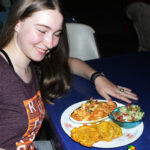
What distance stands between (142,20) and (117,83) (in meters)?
1.65

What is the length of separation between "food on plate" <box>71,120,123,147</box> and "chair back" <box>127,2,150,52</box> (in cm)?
205

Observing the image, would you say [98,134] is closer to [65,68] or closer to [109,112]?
[109,112]

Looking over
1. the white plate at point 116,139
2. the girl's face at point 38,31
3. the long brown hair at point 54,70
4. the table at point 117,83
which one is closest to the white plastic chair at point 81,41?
the table at point 117,83

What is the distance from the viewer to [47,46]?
1.10m

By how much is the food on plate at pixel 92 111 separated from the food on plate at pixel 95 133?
6 centimetres

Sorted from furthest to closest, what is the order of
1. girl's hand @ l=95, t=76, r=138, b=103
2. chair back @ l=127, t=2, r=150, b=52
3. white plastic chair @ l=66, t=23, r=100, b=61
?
1. chair back @ l=127, t=2, r=150, b=52
2. white plastic chair @ l=66, t=23, r=100, b=61
3. girl's hand @ l=95, t=76, r=138, b=103

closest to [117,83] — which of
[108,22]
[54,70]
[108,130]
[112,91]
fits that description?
[112,91]

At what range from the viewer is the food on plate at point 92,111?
1.04 meters

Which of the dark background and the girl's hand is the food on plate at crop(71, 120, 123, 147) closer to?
the girl's hand

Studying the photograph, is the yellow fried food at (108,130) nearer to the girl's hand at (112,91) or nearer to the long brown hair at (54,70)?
the girl's hand at (112,91)

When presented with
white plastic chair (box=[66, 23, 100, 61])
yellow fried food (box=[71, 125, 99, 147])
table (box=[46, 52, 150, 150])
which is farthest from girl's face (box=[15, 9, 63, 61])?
white plastic chair (box=[66, 23, 100, 61])

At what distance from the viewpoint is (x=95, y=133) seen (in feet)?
3.06

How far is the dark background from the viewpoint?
14.4 feet

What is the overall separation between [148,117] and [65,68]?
605 millimetres
